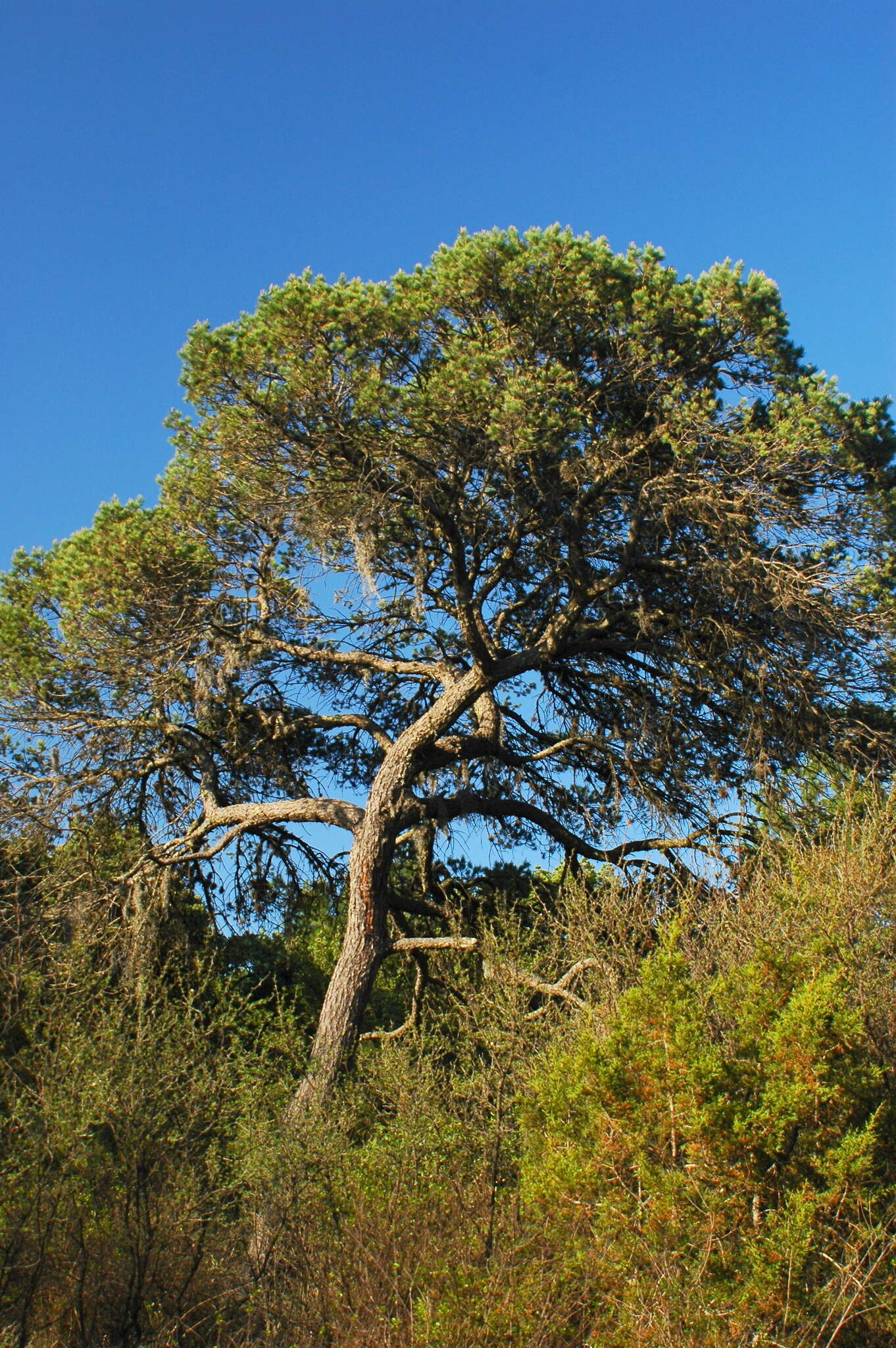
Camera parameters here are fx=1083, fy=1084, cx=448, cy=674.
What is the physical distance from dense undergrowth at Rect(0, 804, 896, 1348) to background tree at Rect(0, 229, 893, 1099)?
149 centimetres

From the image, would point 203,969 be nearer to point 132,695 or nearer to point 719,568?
point 132,695

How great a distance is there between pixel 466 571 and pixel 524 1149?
5.98 m

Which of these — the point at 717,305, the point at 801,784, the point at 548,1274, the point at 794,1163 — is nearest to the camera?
A: the point at 794,1163

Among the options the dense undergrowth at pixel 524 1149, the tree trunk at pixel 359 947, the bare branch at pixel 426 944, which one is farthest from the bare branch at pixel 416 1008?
the bare branch at pixel 426 944

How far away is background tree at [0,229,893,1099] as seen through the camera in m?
9.91

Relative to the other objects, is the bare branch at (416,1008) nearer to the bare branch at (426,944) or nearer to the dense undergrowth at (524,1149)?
the dense undergrowth at (524,1149)

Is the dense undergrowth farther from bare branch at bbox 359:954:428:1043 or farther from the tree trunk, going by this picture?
the tree trunk

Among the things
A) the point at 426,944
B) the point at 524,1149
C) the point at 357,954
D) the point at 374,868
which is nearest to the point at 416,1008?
the point at 426,944

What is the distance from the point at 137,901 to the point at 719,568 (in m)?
7.24

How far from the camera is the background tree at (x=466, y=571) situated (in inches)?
390

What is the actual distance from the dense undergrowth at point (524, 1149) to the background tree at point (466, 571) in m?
1.49

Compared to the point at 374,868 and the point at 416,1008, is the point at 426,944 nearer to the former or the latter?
the point at 416,1008

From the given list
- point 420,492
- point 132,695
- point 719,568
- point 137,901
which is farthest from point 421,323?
point 137,901

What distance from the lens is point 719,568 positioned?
33.4 ft
